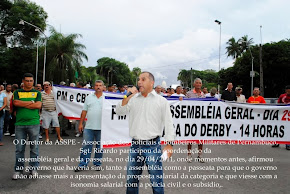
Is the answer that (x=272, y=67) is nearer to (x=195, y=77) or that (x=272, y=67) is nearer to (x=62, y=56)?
(x=62, y=56)

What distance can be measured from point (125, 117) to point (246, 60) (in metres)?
48.3

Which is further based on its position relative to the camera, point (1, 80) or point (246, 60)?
point (246, 60)

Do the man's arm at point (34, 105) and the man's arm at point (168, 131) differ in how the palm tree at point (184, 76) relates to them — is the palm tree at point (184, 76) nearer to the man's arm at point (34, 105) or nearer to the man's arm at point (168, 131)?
the man's arm at point (34, 105)

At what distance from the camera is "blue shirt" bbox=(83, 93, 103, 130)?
5844mm

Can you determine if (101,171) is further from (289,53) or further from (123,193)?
(289,53)

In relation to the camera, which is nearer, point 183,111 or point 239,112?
point 183,111

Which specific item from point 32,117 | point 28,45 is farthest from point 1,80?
point 32,117

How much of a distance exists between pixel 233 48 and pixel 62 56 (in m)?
53.2

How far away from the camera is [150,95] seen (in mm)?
3672

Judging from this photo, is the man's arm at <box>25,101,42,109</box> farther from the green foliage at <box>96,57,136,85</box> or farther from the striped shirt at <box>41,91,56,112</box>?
the green foliage at <box>96,57,136,85</box>

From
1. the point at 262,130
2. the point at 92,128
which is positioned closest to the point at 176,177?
the point at 92,128

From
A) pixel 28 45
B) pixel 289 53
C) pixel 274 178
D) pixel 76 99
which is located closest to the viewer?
pixel 274 178

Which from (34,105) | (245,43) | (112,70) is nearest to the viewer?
(34,105)

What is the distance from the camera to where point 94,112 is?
19.2 ft
